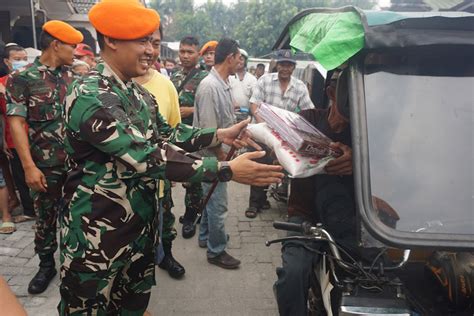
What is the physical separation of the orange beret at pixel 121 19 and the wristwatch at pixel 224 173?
2.41 feet

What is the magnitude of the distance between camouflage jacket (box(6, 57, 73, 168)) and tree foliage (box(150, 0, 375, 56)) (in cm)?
2578

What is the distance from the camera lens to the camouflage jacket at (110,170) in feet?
5.80

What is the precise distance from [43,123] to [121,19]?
1.72 metres

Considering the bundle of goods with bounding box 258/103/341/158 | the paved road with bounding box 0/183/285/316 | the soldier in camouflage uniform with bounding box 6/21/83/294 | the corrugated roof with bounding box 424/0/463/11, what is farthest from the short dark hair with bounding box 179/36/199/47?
the bundle of goods with bounding box 258/103/341/158

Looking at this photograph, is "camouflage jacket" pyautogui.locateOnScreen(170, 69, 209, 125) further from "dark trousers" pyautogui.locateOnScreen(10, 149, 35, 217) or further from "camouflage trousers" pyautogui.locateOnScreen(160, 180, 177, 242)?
"dark trousers" pyautogui.locateOnScreen(10, 149, 35, 217)

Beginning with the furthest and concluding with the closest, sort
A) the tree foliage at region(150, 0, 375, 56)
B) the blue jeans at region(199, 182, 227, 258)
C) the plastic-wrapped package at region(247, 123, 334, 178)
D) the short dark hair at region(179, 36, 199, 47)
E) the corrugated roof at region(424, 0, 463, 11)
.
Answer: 1. the tree foliage at region(150, 0, 375, 56)
2. the short dark hair at region(179, 36, 199, 47)
3. the blue jeans at region(199, 182, 227, 258)
4. the corrugated roof at region(424, 0, 463, 11)
5. the plastic-wrapped package at region(247, 123, 334, 178)

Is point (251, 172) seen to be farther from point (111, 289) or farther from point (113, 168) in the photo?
point (111, 289)

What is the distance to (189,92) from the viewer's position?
15.5 feet

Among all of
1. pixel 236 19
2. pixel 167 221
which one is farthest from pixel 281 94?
pixel 236 19

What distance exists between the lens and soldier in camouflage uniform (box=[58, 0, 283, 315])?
5.86ft

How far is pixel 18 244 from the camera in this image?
13.4ft

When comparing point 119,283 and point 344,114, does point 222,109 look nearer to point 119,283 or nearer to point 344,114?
point 344,114

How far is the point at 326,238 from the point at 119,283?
4.17 feet

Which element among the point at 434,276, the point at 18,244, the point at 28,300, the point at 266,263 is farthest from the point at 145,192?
the point at 18,244
